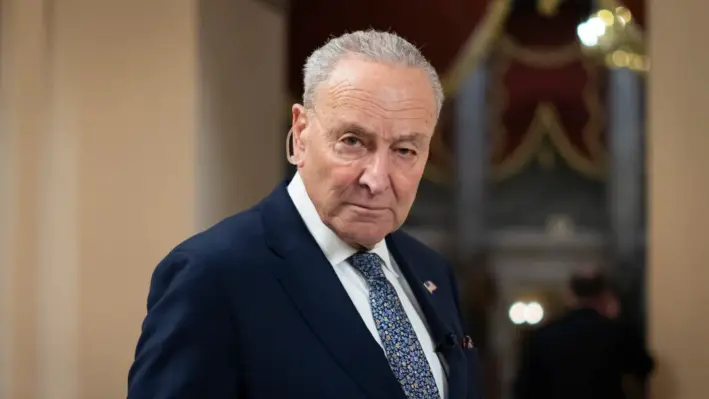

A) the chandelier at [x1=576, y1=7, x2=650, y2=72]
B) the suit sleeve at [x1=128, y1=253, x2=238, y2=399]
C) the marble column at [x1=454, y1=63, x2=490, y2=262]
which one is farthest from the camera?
the marble column at [x1=454, y1=63, x2=490, y2=262]

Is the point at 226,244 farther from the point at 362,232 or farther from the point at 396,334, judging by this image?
the point at 396,334

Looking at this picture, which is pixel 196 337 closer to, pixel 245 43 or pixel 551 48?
pixel 245 43

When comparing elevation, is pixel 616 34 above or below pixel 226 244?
above

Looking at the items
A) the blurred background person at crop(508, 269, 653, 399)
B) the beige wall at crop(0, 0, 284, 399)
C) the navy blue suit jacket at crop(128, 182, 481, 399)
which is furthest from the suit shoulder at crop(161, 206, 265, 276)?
the blurred background person at crop(508, 269, 653, 399)

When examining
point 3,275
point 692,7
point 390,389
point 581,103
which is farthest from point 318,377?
point 581,103

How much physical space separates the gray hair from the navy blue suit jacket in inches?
9.1

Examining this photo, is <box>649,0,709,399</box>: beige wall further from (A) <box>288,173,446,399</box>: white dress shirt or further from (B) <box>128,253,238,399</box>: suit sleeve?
(B) <box>128,253,238,399</box>: suit sleeve

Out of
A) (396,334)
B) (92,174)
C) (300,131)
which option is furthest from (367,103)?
(92,174)

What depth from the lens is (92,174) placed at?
11.3 ft

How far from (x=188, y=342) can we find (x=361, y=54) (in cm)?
49

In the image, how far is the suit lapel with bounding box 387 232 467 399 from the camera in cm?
162

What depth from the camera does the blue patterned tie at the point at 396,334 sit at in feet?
4.97

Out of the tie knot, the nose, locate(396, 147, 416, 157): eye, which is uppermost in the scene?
locate(396, 147, 416, 157): eye

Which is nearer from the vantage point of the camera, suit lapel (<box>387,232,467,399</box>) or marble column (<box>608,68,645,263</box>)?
suit lapel (<box>387,232,467,399</box>)
